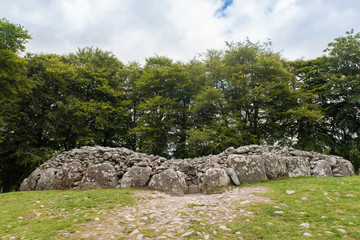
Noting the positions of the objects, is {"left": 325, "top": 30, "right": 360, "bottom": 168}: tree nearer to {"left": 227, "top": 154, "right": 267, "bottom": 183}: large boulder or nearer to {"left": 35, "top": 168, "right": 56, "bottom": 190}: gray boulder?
{"left": 227, "top": 154, "right": 267, "bottom": 183}: large boulder

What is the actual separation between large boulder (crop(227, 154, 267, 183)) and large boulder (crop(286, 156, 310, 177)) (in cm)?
Result: 202

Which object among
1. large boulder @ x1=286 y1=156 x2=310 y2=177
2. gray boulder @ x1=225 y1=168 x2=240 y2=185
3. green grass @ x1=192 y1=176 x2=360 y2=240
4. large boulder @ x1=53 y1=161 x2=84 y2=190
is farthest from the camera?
large boulder @ x1=286 y1=156 x2=310 y2=177

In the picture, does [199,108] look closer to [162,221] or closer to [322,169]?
[322,169]

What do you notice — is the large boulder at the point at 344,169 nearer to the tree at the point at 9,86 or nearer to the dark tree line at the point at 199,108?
the dark tree line at the point at 199,108

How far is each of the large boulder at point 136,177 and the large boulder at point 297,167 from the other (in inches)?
322

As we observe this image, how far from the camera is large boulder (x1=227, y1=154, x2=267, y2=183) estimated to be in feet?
31.1

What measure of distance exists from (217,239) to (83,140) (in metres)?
18.8

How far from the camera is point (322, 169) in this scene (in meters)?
10.6

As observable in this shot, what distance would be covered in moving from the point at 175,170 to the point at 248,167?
407 centimetres

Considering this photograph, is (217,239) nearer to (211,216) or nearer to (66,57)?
Result: (211,216)

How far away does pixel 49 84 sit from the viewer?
18.7 metres

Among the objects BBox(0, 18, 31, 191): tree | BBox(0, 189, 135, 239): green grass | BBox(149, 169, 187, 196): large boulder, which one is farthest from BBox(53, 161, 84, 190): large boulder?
BBox(0, 18, 31, 191): tree

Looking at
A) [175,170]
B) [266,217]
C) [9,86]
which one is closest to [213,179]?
[175,170]

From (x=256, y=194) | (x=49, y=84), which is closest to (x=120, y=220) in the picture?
(x=256, y=194)
